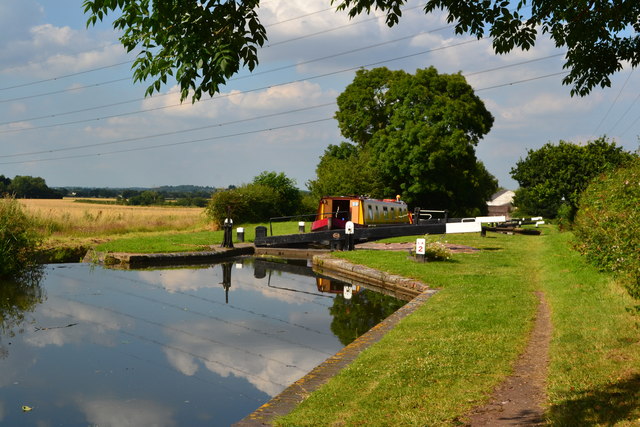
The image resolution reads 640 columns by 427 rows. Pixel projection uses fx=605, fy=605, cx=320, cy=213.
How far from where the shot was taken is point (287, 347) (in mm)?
9984

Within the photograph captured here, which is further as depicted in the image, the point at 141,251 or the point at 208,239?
the point at 208,239

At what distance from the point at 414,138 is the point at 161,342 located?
107 feet

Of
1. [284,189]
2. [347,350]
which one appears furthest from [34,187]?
[347,350]

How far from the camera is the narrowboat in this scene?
2695 centimetres

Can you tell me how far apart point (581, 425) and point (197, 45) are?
444cm

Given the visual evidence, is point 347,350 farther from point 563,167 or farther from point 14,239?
point 563,167

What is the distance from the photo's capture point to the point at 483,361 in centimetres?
729

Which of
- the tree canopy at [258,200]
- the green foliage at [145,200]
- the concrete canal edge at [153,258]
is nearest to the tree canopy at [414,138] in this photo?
the tree canopy at [258,200]

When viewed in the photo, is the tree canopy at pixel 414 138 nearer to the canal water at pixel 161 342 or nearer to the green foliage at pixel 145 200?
the green foliage at pixel 145 200

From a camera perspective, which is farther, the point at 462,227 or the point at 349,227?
the point at 349,227

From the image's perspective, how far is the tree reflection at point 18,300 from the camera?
11.0 metres

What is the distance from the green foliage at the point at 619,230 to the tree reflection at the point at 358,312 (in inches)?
175

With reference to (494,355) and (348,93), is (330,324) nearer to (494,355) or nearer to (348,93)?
(494,355)

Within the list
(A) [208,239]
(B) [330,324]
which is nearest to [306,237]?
(A) [208,239]
